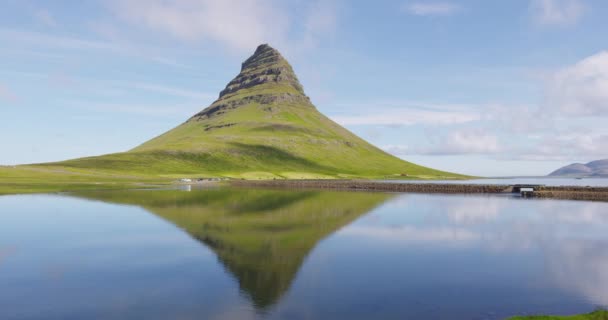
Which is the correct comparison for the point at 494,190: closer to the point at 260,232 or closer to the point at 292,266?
the point at 260,232

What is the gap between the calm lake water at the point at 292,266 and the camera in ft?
79.8

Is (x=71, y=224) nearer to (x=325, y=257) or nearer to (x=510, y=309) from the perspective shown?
(x=325, y=257)

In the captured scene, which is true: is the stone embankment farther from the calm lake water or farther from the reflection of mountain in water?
the reflection of mountain in water

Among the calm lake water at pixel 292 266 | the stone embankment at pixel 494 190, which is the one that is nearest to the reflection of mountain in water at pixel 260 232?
the calm lake water at pixel 292 266

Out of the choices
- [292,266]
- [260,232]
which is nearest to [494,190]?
[260,232]

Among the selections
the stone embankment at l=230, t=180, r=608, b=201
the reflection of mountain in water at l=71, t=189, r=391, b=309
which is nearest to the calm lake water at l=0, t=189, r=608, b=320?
the reflection of mountain in water at l=71, t=189, r=391, b=309

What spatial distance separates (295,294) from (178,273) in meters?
10.8

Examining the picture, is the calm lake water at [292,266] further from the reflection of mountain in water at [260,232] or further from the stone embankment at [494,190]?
the stone embankment at [494,190]

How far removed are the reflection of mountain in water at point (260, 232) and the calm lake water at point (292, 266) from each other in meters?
0.19

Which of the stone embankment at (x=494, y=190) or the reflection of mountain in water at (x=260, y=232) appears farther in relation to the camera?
the stone embankment at (x=494, y=190)

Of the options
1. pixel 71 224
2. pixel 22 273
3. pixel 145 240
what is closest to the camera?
pixel 22 273

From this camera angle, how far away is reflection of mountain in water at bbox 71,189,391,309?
99.7ft

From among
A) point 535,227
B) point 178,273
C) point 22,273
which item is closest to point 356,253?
point 178,273

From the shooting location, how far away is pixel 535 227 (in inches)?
2314
